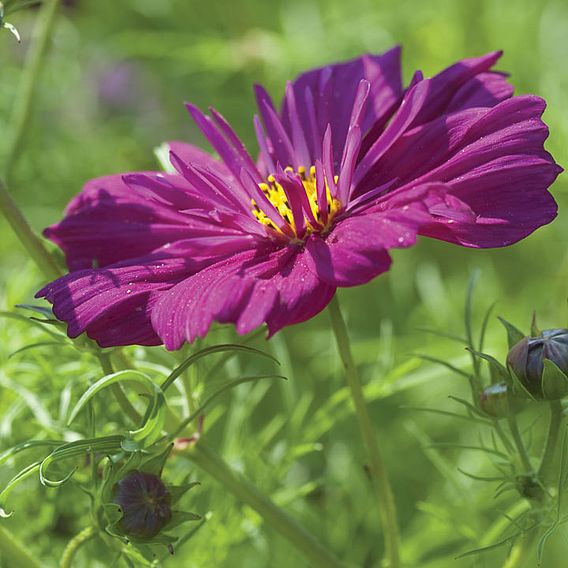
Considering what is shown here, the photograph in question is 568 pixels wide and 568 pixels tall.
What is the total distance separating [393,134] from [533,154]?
0.10 meters

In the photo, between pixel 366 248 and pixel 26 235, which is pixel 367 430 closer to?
pixel 366 248

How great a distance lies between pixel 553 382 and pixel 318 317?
0.80 metres

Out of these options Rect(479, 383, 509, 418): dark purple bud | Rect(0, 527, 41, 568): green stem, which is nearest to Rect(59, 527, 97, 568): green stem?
Rect(0, 527, 41, 568): green stem

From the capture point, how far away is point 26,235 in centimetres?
61

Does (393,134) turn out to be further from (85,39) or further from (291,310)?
(85,39)

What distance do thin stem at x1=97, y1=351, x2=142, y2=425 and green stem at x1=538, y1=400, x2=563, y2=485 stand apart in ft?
0.82

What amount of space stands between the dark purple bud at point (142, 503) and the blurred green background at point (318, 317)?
0.14m

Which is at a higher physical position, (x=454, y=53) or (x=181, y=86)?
(x=181, y=86)

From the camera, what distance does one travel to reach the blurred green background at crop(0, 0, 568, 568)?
2.68 feet

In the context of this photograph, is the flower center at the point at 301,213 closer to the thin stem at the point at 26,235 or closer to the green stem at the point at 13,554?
the thin stem at the point at 26,235

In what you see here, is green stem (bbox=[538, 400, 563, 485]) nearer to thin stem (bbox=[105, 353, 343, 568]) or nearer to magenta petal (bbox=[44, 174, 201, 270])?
thin stem (bbox=[105, 353, 343, 568])

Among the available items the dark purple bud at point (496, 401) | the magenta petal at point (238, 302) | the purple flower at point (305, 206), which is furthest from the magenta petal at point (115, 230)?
the dark purple bud at point (496, 401)

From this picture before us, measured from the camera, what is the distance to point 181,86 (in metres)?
1.78

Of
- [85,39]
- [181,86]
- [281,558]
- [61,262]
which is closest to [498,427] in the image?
[61,262]
